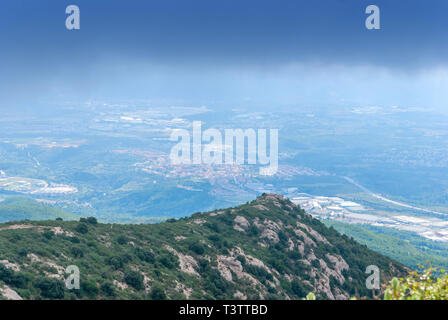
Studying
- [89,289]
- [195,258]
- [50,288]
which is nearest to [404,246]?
[195,258]

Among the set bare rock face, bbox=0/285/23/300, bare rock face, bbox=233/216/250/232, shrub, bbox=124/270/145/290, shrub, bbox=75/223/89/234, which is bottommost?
bare rock face, bbox=233/216/250/232

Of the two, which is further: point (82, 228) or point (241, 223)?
point (241, 223)

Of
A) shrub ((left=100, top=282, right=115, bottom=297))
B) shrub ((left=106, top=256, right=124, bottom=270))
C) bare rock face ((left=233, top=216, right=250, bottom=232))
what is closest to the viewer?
shrub ((left=100, top=282, right=115, bottom=297))

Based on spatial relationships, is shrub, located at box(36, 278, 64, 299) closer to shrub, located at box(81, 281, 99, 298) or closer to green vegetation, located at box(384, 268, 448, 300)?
shrub, located at box(81, 281, 99, 298)

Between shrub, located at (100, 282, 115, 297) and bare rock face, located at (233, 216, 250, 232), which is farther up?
shrub, located at (100, 282, 115, 297)

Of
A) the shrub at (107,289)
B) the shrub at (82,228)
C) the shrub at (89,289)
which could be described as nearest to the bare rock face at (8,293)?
the shrub at (89,289)

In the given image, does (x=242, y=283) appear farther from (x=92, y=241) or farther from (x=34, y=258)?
(x=34, y=258)

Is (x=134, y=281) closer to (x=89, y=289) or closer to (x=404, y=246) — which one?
(x=89, y=289)

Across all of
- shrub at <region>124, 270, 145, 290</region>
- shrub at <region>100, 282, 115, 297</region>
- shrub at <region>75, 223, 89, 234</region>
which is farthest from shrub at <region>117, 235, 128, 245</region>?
shrub at <region>100, 282, 115, 297</region>
